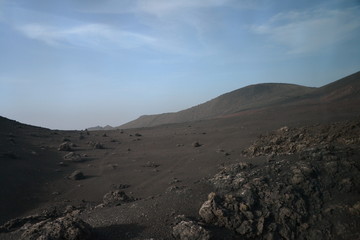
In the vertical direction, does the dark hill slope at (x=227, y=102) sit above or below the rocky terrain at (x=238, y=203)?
above

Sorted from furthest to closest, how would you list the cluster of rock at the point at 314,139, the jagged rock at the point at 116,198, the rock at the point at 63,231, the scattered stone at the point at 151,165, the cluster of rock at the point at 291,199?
the scattered stone at the point at 151,165 → the cluster of rock at the point at 314,139 → the jagged rock at the point at 116,198 → the cluster of rock at the point at 291,199 → the rock at the point at 63,231

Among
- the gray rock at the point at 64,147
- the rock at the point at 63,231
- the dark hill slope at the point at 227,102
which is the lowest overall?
the rock at the point at 63,231

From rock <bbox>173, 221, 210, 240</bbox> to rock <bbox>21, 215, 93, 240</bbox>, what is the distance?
1696 millimetres

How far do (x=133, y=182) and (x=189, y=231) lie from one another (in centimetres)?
963

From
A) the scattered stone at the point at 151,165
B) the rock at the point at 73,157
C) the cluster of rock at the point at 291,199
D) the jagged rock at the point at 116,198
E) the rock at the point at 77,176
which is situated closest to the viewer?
the cluster of rock at the point at 291,199

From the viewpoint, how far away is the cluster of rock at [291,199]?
630 cm

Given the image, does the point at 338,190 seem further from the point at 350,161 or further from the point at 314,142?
the point at 314,142

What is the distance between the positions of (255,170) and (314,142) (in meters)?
4.46

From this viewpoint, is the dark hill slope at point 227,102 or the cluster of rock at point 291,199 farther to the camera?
the dark hill slope at point 227,102

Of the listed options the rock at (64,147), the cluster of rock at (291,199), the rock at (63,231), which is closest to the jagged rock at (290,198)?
the cluster of rock at (291,199)

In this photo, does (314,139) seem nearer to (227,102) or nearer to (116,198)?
(116,198)

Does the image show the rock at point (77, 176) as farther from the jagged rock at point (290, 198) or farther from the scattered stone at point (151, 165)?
the jagged rock at point (290, 198)

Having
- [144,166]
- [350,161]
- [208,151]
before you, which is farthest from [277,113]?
[350,161]

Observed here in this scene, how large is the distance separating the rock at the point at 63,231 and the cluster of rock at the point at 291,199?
178cm
